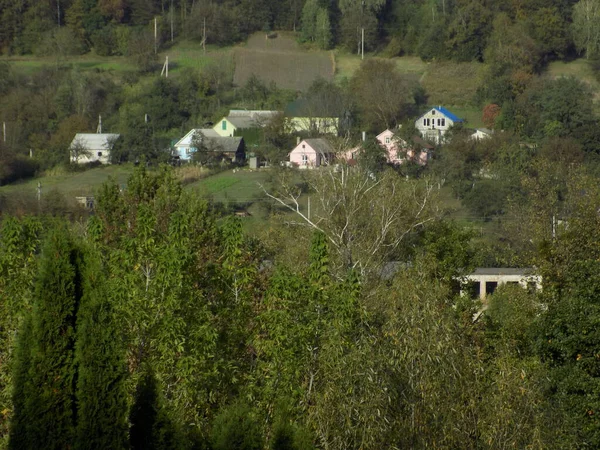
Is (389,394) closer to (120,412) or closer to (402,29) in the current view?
(120,412)

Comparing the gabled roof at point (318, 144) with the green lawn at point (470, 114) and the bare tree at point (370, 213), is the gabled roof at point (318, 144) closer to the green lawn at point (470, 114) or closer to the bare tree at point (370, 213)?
the green lawn at point (470, 114)

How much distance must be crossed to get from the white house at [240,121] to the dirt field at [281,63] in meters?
5.61

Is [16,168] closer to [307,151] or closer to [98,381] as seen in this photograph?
[307,151]

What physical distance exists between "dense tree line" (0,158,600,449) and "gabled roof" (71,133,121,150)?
1093 inches

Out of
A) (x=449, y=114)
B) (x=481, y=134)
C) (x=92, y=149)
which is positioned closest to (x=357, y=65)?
(x=449, y=114)

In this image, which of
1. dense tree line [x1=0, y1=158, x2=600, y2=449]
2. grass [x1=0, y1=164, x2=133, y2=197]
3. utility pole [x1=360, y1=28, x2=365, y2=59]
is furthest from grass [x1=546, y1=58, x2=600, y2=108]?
dense tree line [x1=0, y1=158, x2=600, y2=449]

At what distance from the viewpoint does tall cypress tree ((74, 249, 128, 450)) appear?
21.5 ft

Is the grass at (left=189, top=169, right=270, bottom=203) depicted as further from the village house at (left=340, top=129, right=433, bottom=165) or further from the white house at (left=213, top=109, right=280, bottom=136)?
the white house at (left=213, top=109, right=280, bottom=136)

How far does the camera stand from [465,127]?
40656 millimetres

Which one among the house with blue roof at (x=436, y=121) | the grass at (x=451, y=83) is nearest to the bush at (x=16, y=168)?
the house with blue roof at (x=436, y=121)

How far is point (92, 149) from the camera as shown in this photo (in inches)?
1538

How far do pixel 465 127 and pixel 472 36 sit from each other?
1080 cm

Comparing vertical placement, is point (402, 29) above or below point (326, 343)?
below

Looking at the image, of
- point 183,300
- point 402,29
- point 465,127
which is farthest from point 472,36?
point 183,300
